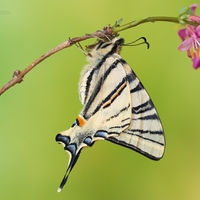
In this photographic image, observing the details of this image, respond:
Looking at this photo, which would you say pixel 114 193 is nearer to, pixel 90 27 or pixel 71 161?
pixel 71 161

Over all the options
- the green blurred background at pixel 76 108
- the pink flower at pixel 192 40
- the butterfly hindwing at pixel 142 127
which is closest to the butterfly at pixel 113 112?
the butterfly hindwing at pixel 142 127

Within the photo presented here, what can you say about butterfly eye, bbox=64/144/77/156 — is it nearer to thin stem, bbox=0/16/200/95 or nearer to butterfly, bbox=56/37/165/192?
butterfly, bbox=56/37/165/192

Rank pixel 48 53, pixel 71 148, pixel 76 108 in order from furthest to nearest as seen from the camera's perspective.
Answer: pixel 76 108 < pixel 71 148 < pixel 48 53

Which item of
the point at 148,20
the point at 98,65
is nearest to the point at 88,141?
the point at 98,65

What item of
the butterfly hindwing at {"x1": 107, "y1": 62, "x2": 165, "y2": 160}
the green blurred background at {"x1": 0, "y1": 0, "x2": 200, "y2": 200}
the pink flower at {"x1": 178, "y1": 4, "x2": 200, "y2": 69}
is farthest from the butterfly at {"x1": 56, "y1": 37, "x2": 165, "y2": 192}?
the green blurred background at {"x1": 0, "y1": 0, "x2": 200, "y2": 200}

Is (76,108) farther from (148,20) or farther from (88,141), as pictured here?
(148,20)

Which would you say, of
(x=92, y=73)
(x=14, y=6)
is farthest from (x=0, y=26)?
(x=92, y=73)
